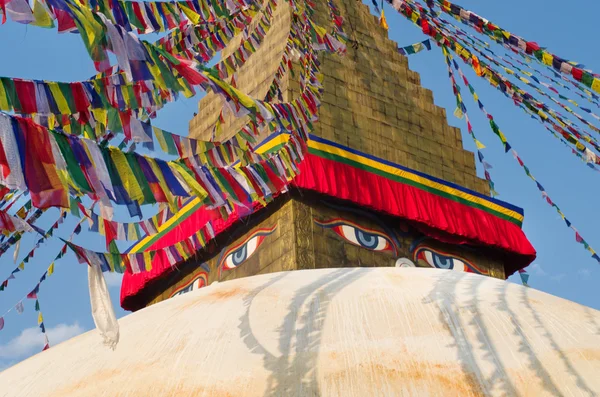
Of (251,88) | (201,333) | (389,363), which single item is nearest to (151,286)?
(251,88)

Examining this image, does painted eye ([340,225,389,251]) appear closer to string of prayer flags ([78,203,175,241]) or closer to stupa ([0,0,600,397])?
stupa ([0,0,600,397])

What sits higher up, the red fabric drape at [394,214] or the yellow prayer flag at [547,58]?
the yellow prayer flag at [547,58]

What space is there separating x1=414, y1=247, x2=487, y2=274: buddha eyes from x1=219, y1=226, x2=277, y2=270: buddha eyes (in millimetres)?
1744

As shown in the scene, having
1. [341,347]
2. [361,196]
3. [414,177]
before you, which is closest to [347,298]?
[341,347]

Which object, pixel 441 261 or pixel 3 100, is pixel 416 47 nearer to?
pixel 441 261

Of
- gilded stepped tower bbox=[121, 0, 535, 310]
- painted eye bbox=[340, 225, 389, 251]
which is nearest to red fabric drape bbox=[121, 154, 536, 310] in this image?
gilded stepped tower bbox=[121, 0, 535, 310]

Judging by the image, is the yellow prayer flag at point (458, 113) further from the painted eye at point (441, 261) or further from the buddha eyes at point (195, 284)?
the buddha eyes at point (195, 284)

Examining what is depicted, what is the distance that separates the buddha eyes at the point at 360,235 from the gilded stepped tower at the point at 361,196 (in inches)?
0.5

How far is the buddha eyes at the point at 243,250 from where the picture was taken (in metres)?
8.67

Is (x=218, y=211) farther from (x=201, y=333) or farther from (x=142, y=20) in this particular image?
(x=142, y=20)

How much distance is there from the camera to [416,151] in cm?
1007

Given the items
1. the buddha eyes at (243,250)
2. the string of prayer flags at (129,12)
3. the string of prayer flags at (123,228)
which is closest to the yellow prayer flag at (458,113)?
the buddha eyes at (243,250)

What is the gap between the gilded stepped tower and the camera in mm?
8539

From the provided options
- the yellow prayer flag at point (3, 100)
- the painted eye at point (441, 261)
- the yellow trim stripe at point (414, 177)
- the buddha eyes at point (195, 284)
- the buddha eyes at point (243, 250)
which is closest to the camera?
the yellow prayer flag at point (3, 100)
